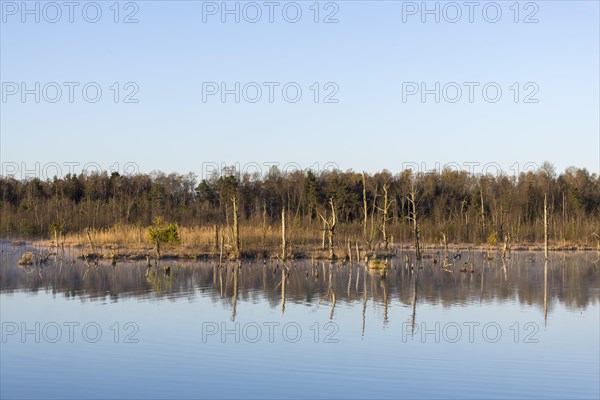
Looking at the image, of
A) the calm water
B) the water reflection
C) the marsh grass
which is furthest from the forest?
the calm water

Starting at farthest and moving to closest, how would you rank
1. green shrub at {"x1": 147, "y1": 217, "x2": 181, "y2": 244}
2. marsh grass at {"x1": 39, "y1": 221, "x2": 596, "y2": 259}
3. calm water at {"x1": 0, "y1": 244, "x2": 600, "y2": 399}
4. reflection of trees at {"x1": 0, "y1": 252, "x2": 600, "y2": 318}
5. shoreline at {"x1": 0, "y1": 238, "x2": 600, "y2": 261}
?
marsh grass at {"x1": 39, "y1": 221, "x2": 596, "y2": 259}, shoreline at {"x1": 0, "y1": 238, "x2": 600, "y2": 261}, green shrub at {"x1": 147, "y1": 217, "x2": 181, "y2": 244}, reflection of trees at {"x1": 0, "y1": 252, "x2": 600, "y2": 318}, calm water at {"x1": 0, "y1": 244, "x2": 600, "y2": 399}

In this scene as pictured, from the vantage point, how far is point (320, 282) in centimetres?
3262

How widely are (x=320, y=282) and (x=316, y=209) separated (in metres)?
9.82

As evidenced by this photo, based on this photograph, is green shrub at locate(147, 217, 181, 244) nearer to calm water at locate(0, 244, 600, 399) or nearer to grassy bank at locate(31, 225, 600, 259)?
grassy bank at locate(31, 225, 600, 259)

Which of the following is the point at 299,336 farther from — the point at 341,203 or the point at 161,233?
the point at 341,203

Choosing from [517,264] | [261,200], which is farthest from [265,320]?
[261,200]

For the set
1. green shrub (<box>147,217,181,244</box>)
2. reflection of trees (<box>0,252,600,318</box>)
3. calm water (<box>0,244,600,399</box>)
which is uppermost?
green shrub (<box>147,217,181,244</box>)

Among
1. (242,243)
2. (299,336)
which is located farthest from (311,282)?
Answer: (242,243)

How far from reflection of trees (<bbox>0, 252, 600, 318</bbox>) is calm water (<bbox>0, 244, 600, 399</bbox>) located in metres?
0.11

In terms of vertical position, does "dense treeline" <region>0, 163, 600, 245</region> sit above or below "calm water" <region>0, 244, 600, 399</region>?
above

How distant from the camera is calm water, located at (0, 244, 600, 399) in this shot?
14.2m

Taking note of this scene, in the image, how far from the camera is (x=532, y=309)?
25047mm

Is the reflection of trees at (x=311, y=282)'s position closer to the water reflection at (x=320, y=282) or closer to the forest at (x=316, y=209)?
the water reflection at (x=320, y=282)

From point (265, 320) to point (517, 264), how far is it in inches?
941
